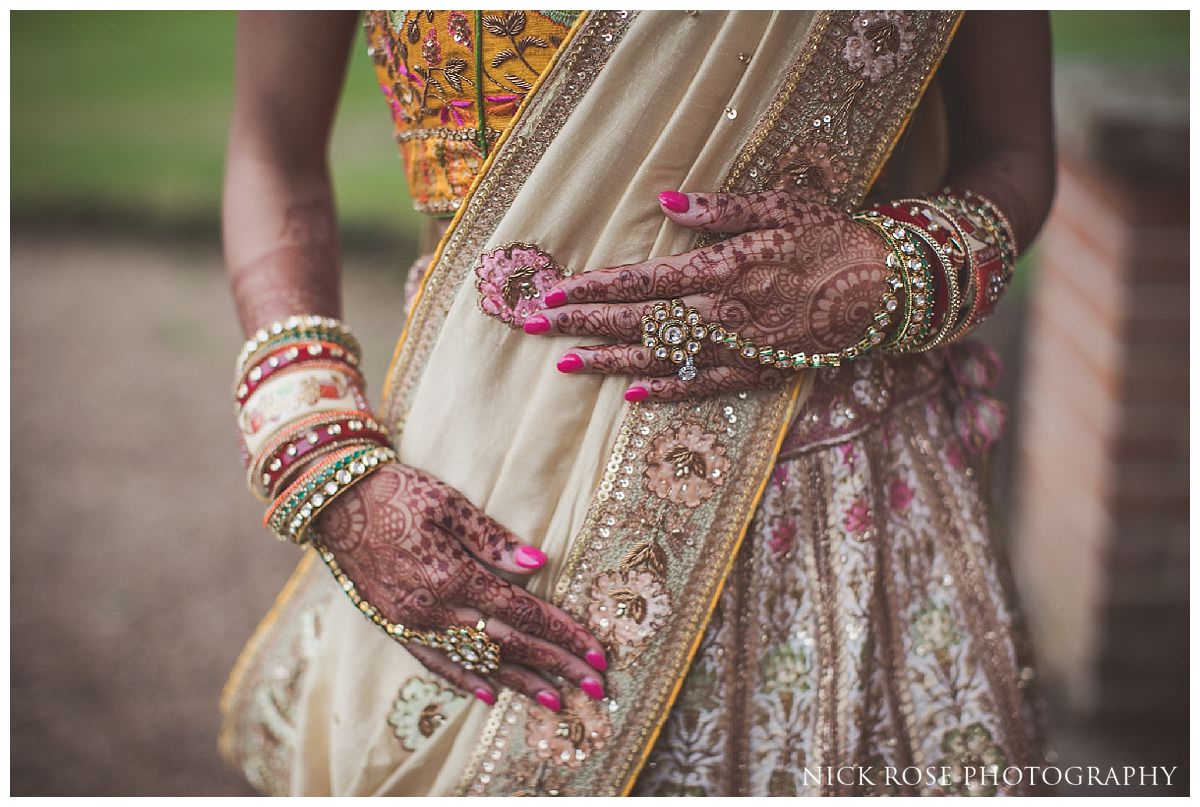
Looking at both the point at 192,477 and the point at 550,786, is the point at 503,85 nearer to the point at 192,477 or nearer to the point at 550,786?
the point at 550,786

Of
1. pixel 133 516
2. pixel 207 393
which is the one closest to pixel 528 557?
pixel 133 516

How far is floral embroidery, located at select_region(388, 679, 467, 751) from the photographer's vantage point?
32.3 inches

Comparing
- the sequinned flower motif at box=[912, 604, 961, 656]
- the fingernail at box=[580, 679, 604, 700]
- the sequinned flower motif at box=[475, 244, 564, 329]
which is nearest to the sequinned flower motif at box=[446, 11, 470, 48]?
the sequinned flower motif at box=[475, 244, 564, 329]

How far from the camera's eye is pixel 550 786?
0.80 meters

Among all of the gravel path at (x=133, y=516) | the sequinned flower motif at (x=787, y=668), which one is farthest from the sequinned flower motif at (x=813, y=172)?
the gravel path at (x=133, y=516)

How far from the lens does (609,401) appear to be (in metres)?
0.75

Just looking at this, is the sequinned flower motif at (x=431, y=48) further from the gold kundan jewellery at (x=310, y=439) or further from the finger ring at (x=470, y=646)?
the finger ring at (x=470, y=646)

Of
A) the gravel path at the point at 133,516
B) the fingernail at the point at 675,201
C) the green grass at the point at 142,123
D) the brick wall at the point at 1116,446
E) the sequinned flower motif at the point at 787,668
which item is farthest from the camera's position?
the green grass at the point at 142,123

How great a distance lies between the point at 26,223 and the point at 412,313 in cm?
470

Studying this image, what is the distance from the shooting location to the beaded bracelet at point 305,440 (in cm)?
78

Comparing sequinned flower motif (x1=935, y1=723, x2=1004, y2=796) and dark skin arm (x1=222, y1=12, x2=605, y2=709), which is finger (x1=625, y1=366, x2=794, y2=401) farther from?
sequinned flower motif (x1=935, y1=723, x2=1004, y2=796)

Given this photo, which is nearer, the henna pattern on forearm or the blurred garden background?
the henna pattern on forearm

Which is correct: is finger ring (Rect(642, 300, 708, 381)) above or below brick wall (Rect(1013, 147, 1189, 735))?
below
